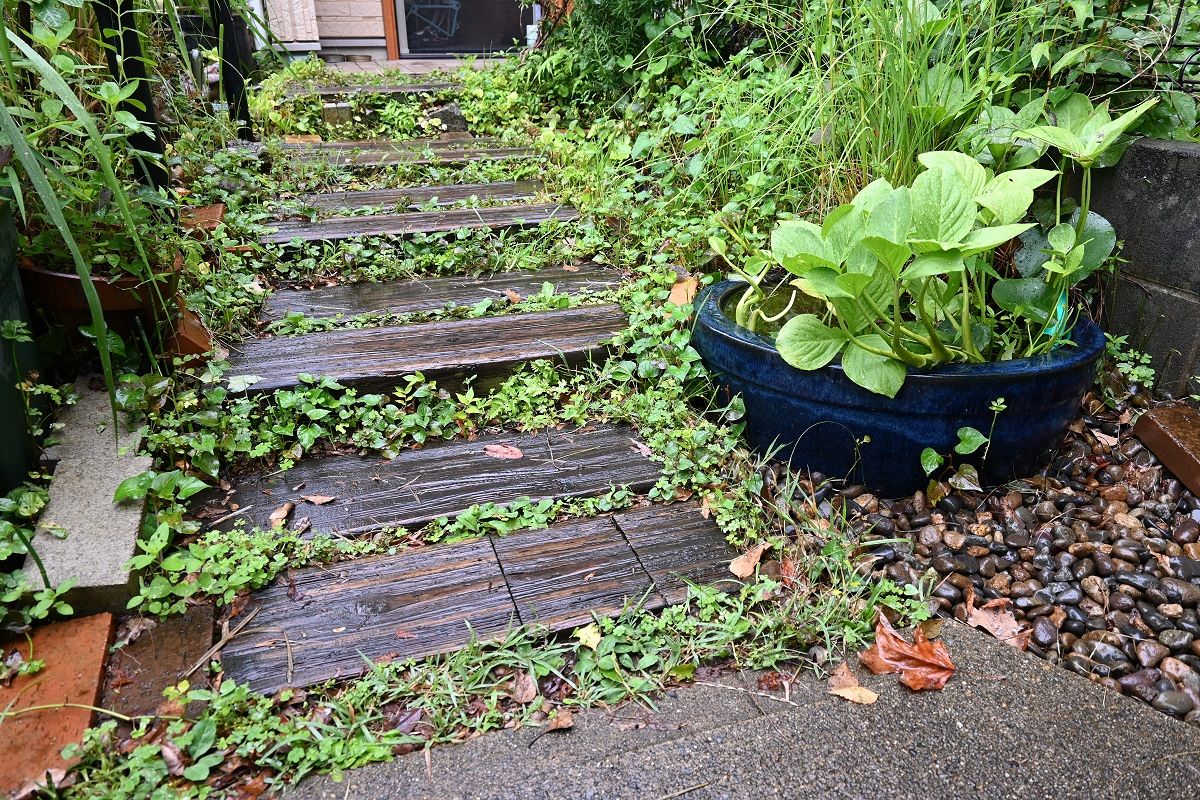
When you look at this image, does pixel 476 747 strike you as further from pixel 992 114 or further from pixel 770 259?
pixel 992 114

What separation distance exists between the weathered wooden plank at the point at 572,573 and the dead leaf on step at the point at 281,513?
0.56 metres

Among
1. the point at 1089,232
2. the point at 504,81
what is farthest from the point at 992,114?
the point at 504,81

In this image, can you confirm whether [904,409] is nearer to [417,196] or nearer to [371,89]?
[417,196]

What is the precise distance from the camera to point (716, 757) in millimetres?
1512

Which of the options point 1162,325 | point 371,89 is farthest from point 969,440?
point 371,89

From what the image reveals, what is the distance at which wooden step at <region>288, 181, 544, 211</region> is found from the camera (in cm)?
361

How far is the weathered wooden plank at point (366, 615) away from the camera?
171 cm

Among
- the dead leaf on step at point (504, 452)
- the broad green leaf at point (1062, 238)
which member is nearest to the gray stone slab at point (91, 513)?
the dead leaf on step at point (504, 452)

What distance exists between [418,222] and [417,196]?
0.36 meters

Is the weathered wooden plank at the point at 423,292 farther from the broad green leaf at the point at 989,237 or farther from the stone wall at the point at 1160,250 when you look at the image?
the stone wall at the point at 1160,250

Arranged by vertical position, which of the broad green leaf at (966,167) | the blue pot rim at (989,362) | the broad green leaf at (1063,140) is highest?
the broad green leaf at (1063,140)

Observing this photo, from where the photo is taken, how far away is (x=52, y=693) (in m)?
1.56

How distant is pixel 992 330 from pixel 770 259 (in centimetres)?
67

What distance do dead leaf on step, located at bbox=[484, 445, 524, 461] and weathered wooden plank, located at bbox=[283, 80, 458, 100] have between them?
3.25 m
